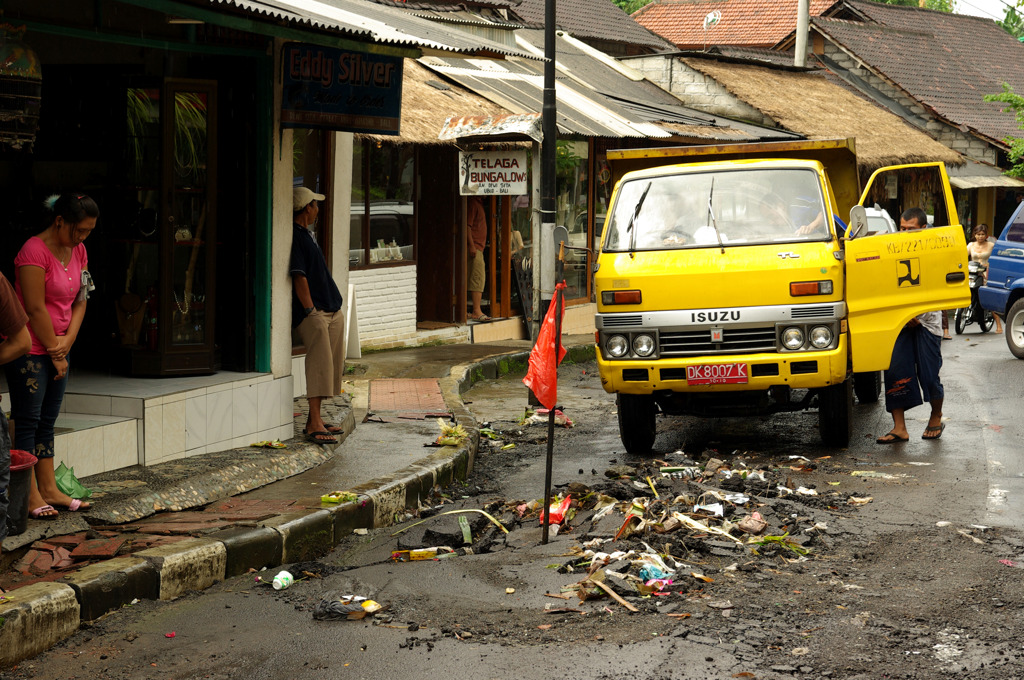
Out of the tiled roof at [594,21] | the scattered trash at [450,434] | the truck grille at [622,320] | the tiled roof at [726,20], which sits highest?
the tiled roof at [726,20]

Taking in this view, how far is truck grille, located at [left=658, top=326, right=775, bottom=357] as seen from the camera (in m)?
8.46

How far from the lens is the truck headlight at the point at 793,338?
8422 millimetres

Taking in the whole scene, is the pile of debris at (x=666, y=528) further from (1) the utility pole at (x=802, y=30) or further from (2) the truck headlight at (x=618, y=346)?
(1) the utility pole at (x=802, y=30)

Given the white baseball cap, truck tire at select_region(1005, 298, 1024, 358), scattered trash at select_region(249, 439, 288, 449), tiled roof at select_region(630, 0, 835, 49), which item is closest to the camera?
scattered trash at select_region(249, 439, 288, 449)

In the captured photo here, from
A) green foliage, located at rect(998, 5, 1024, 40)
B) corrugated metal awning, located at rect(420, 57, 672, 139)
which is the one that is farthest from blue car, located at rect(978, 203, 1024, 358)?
green foliage, located at rect(998, 5, 1024, 40)

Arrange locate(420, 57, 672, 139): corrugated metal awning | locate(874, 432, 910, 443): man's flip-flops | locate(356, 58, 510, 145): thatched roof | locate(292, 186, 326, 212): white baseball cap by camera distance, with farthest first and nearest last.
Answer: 1. locate(420, 57, 672, 139): corrugated metal awning
2. locate(356, 58, 510, 145): thatched roof
3. locate(874, 432, 910, 443): man's flip-flops
4. locate(292, 186, 326, 212): white baseball cap

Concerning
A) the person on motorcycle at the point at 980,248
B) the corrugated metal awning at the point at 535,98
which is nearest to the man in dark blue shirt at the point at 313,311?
the corrugated metal awning at the point at 535,98

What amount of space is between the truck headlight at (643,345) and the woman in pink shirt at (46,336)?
4.05m

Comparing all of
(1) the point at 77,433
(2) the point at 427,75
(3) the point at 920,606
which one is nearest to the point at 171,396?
(1) the point at 77,433

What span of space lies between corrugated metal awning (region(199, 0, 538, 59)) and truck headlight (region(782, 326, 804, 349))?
9.42 feet

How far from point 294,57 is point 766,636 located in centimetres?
528

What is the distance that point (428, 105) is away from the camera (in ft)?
50.2

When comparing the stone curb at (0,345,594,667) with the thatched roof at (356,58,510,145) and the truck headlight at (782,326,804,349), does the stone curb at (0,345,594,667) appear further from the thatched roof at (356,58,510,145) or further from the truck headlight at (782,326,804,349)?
the thatched roof at (356,58,510,145)

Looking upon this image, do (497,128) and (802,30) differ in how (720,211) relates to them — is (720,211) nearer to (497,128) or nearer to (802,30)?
(497,128)
